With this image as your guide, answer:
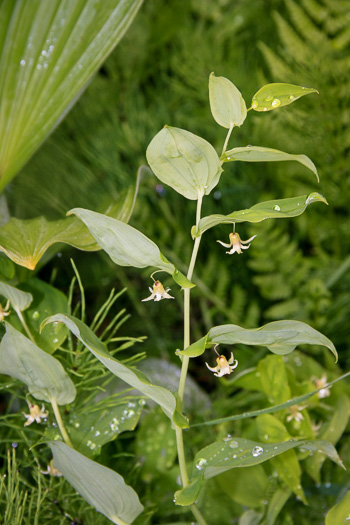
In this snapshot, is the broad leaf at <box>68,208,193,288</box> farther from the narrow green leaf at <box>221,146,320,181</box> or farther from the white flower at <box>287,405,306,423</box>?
the white flower at <box>287,405,306,423</box>

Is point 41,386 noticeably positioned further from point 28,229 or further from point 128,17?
point 128,17

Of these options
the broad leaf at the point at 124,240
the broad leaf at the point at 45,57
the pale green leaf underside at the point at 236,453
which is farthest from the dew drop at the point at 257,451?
the broad leaf at the point at 45,57

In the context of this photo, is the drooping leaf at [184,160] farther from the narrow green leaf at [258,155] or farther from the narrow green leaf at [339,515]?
the narrow green leaf at [339,515]

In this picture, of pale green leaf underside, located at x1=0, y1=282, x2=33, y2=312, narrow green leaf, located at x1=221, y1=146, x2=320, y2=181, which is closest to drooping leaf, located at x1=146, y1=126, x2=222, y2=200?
narrow green leaf, located at x1=221, y1=146, x2=320, y2=181

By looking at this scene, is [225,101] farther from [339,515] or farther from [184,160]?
[339,515]

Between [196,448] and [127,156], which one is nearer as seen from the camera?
[196,448]

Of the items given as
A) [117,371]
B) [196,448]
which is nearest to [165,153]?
[117,371]
